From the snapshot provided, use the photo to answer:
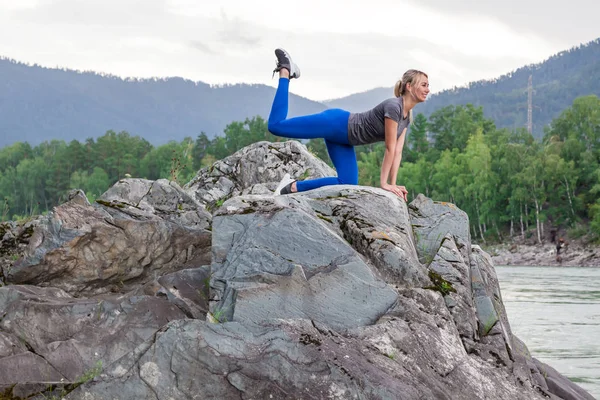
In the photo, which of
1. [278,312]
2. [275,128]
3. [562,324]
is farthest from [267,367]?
[562,324]

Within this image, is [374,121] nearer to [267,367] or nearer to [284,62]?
[284,62]

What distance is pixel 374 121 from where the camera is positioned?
9516 millimetres

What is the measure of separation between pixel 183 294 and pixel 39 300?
5.04 ft

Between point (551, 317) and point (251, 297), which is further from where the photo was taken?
point (551, 317)

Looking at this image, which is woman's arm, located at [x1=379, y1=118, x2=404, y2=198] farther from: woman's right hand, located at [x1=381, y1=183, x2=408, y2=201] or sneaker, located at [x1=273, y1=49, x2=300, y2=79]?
sneaker, located at [x1=273, y1=49, x2=300, y2=79]

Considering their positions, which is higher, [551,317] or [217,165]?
[217,165]

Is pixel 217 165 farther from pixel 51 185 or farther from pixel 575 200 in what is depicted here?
pixel 51 185

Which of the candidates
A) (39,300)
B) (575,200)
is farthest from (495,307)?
(575,200)

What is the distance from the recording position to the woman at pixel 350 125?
9.41 m

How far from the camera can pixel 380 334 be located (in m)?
7.23

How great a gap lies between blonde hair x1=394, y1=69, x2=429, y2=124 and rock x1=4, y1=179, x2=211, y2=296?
10.5ft

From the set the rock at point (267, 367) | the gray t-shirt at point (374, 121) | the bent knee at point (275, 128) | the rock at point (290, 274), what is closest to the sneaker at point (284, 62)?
the bent knee at point (275, 128)

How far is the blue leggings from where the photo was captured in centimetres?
970

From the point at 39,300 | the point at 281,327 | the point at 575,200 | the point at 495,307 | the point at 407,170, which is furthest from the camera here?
the point at 407,170
